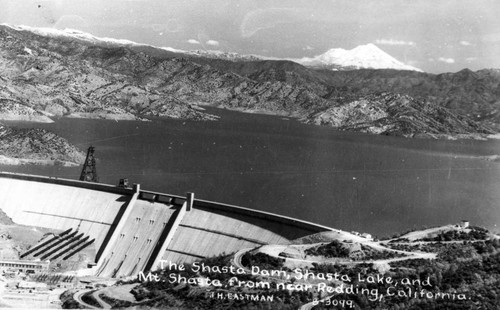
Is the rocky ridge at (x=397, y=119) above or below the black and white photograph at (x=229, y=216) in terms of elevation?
above

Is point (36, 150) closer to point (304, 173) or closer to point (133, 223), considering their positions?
point (304, 173)

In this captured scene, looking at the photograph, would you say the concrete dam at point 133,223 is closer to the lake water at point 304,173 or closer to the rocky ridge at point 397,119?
the lake water at point 304,173

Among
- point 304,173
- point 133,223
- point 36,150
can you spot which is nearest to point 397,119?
point 304,173

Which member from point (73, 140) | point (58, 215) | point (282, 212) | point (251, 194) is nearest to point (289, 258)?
point (58, 215)

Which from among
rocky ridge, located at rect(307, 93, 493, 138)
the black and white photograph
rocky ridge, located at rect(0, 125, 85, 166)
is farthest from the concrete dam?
rocky ridge, located at rect(307, 93, 493, 138)

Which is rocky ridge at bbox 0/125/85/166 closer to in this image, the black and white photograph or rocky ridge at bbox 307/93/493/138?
the black and white photograph

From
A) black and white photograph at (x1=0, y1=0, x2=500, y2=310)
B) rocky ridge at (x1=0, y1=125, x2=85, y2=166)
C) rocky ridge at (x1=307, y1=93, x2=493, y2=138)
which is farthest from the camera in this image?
rocky ridge at (x1=307, y1=93, x2=493, y2=138)

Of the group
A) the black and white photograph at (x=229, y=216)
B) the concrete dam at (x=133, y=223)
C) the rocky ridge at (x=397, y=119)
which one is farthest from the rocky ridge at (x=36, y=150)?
the rocky ridge at (x=397, y=119)
